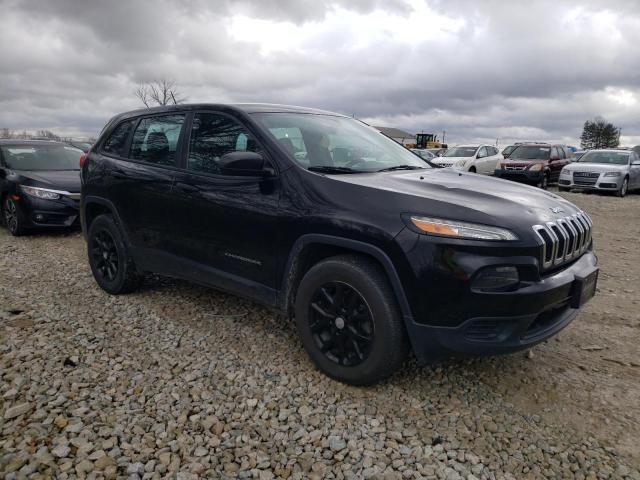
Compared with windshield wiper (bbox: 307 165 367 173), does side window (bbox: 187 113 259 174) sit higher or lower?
higher

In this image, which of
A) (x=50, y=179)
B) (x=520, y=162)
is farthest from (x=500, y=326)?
(x=520, y=162)

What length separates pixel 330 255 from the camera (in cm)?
291

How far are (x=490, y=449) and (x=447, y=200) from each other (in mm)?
1270

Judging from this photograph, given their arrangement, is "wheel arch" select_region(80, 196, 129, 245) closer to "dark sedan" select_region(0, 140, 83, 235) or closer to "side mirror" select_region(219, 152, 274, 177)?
"side mirror" select_region(219, 152, 274, 177)

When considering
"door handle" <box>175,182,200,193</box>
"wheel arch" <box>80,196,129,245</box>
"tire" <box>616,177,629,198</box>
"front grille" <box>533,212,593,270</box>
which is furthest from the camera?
"tire" <box>616,177,629,198</box>

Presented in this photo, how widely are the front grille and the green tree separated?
77.3 m

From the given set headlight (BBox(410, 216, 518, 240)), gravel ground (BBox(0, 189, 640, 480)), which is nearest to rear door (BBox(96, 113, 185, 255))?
gravel ground (BBox(0, 189, 640, 480))

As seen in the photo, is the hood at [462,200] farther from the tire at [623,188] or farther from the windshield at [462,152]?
the windshield at [462,152]

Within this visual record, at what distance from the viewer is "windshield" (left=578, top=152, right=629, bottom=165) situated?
15.3m

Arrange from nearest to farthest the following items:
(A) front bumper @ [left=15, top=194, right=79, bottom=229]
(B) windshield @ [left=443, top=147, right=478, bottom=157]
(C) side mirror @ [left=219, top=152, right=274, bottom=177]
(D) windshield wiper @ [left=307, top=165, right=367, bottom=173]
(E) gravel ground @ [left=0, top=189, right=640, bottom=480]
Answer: (E) gravel ground @ [left=0, top=189, right=640, bottom=480] < (C) side mirror @ [left=219, top=152, right=274, bottom=177] < (D) windshield wiper @ [left=307, top=165, right=367, bottom=173] < (A) front bumper @ [left=15, top=194, right=79, bottom=229] < (B) windshield @ [left=443, top=147, right=478, bottom=157]

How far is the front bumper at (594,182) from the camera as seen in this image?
564 inches

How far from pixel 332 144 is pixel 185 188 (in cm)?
114

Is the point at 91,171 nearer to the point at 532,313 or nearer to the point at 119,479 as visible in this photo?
the point at 119,479

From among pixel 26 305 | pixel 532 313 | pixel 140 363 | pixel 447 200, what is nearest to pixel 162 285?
pixel 26 305
